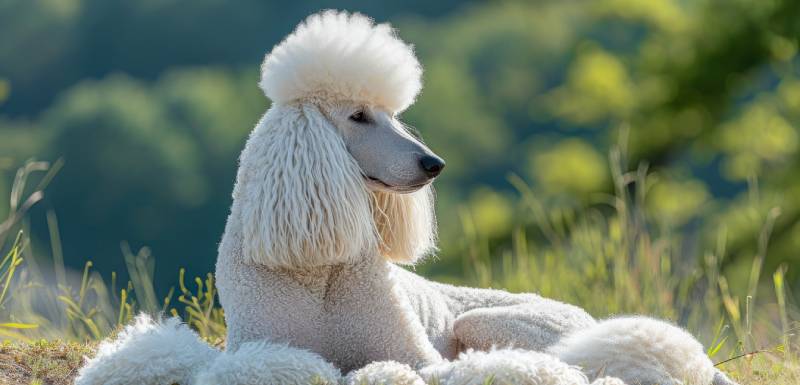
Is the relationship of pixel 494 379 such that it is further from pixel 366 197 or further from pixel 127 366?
pixel 127 366

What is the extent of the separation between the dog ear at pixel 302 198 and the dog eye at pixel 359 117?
11 cm

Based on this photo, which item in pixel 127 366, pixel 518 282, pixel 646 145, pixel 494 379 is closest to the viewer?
pixel 494 379

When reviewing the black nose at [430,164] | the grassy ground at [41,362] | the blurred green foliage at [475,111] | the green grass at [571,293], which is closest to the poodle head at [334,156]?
the black nose at [430,164]

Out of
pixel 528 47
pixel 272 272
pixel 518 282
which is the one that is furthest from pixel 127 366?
pixel 528 47

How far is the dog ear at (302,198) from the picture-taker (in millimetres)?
3195

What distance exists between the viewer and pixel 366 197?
3334mm

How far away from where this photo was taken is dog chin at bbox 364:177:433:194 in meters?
3.30

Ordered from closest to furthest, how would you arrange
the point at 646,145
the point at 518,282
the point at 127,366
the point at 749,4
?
the point at 127,366 → the point at 518,282 → the point at 749,4 → the point at 646,145

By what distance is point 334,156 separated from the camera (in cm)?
327

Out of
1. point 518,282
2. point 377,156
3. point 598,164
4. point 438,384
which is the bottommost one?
point 598,164

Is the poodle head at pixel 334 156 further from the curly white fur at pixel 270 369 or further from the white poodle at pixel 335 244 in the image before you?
the curly white fur at pixel 270 369

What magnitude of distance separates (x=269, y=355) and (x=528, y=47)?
36225 mm

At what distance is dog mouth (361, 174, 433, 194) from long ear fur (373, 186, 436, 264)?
0.30 feet

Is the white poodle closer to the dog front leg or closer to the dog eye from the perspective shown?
the dog eye
